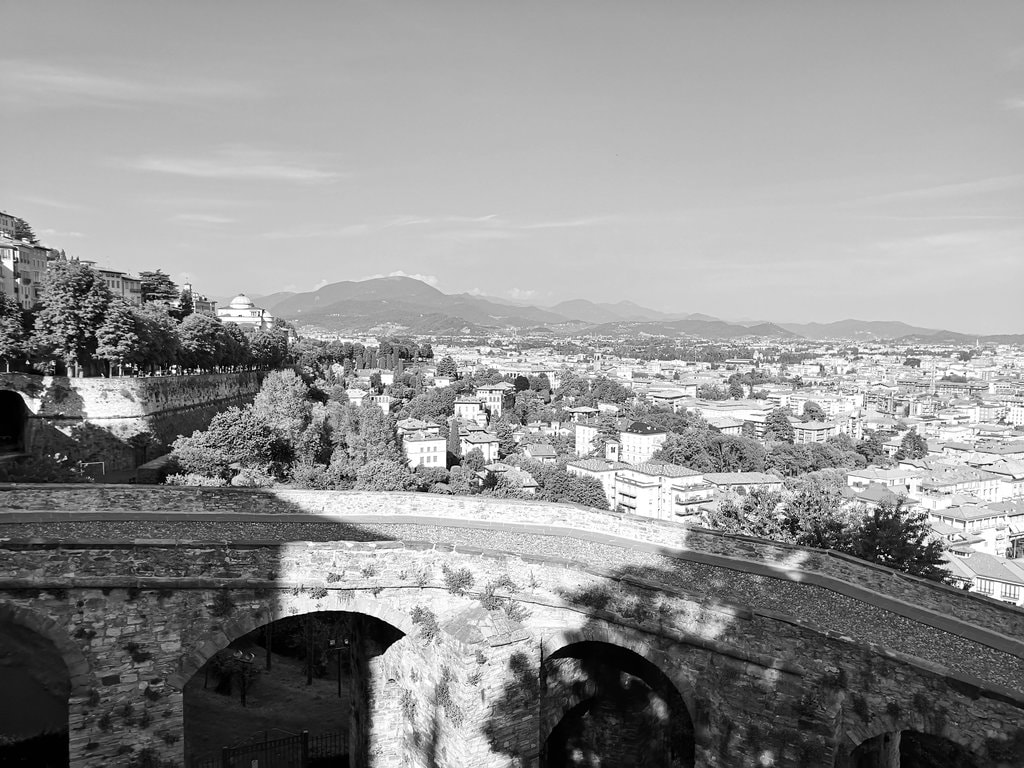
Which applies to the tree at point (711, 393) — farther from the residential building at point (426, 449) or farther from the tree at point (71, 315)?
the tree at point (71, 315)

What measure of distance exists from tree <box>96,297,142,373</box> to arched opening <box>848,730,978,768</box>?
31.2 meters

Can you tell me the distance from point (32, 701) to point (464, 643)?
10202 mm

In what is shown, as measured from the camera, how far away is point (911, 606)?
10781 mm

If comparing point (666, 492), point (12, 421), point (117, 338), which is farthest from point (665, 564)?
point (666, 492)

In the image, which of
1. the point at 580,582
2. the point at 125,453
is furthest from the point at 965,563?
the point at 125,453

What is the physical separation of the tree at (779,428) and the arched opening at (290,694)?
100m

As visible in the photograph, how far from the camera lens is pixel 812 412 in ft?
Result: 424

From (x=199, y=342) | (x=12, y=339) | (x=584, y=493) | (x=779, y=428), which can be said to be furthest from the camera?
(x=779, y=428)

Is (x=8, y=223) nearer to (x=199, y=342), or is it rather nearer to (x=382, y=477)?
(x=199, y=342)

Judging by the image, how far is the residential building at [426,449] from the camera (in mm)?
63094

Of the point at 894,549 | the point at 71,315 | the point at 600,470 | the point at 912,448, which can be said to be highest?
the point at 71,315

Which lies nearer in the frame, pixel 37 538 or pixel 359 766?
pixel 37 538

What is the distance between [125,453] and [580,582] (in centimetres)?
2467

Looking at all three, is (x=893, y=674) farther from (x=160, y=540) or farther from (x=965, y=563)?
(x=965, y=563)
